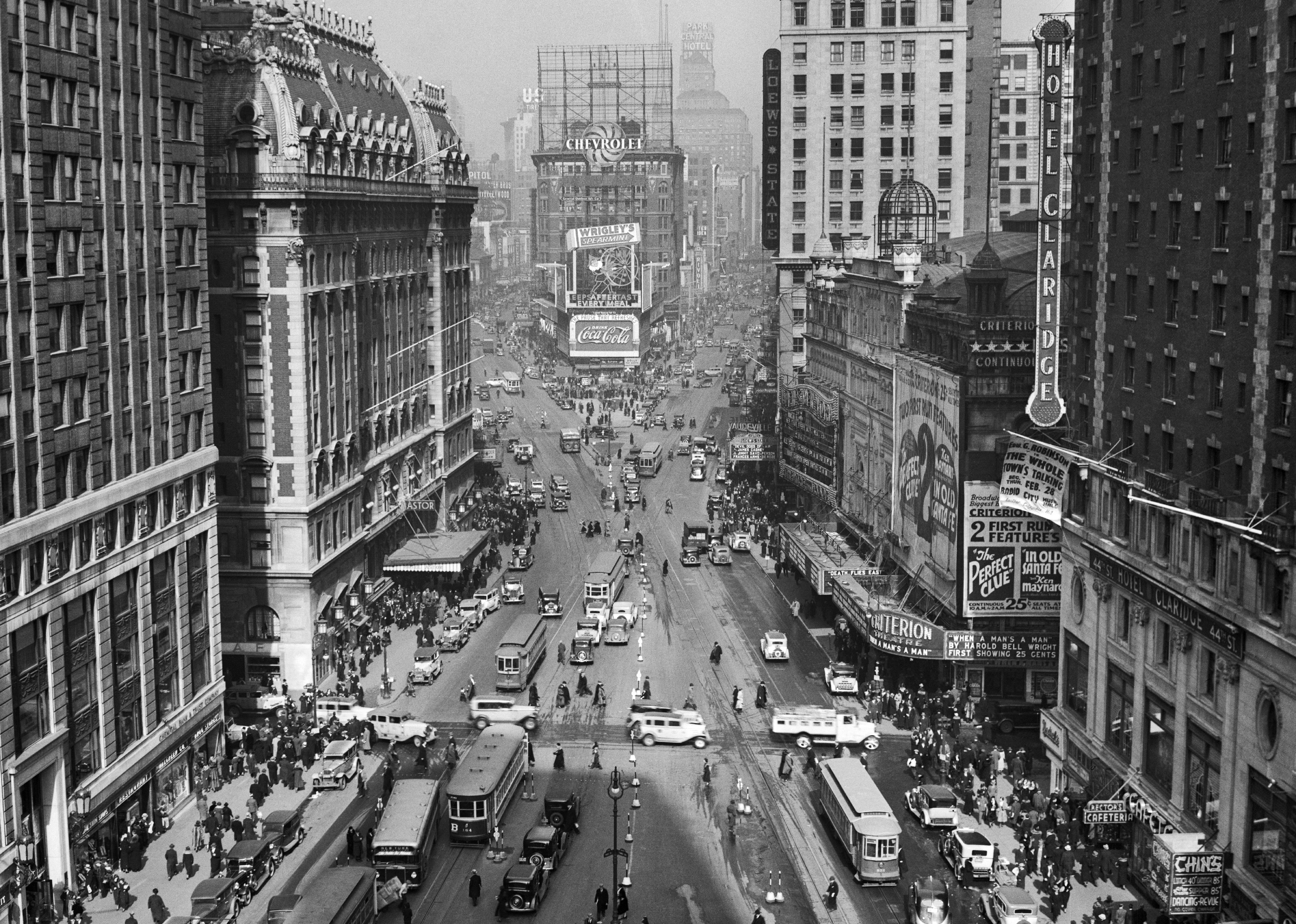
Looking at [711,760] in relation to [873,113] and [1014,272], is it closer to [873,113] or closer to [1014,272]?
[1014,272]

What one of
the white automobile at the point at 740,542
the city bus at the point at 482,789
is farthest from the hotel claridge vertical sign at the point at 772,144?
the city bus at the point at 482,789

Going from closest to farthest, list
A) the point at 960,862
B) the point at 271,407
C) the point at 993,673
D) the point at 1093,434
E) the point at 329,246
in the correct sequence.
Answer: the point at 960,862
the point at 1093,434
the point at 993,673
the point at 271,407
the point at 329,246

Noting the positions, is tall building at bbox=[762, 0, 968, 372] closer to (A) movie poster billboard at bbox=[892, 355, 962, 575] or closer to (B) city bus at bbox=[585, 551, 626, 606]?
(B) city bus at bbox=[585, 551, 626, 606]

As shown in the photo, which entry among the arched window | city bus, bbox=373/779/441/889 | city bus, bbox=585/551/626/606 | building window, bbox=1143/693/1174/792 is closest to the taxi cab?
city bus, bbox=373/779/441/889

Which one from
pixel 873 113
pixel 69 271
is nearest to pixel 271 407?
pixel 69 271

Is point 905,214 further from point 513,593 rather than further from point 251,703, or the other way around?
point 251,703

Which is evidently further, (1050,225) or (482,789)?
(1050,225)

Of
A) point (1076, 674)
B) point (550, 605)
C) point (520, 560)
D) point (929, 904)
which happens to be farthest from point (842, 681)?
point (520, 560)

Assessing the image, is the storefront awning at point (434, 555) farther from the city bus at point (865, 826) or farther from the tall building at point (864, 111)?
the tall building at point (864, 111)
